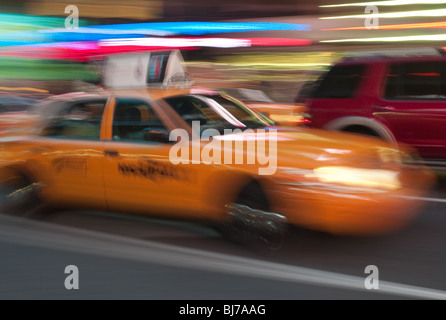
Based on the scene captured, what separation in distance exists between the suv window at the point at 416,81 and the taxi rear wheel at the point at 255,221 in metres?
4.17

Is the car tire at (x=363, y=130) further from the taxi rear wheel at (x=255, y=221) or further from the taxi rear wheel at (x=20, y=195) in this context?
the taxi rear wheel at (x=20, y=195)

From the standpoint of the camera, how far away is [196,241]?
5539mm

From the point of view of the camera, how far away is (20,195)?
259 inches

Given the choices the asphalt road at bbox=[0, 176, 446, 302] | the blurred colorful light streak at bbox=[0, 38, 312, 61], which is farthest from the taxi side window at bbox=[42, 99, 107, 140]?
the blurred colorful light streak at bbox=[0, 38, 312, 61]

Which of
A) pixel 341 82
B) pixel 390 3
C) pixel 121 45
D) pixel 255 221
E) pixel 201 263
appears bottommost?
pixel 201 263

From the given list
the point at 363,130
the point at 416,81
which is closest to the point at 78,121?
the point at 363,130

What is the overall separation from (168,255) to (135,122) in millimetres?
1386

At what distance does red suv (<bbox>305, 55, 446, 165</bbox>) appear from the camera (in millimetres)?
8219

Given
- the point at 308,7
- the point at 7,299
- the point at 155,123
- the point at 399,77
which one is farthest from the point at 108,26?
the point at 7,299

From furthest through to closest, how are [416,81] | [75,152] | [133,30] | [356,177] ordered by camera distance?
1. [133,30]
2. [416,81]
3. [75,152]
4. [356,177]

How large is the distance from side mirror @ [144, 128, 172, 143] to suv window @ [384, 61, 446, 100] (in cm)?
417

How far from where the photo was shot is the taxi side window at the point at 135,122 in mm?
5660

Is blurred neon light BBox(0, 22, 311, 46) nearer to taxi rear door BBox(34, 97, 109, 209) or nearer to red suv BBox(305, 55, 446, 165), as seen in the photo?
red suv BBox(305, 55, 446, 165)

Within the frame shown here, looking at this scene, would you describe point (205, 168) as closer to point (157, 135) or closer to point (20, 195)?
point (157, 135)
